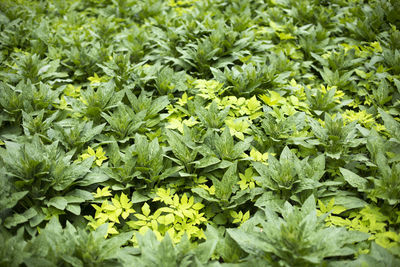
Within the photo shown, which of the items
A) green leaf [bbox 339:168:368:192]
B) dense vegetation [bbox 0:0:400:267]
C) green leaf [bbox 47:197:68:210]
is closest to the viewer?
dense vegetation [bbox 0:0:400:267]

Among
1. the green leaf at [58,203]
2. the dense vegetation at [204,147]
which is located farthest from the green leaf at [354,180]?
the green leaf at [58,203]

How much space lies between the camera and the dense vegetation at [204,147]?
7.54 feet

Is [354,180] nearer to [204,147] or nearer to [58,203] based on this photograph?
[204,147]

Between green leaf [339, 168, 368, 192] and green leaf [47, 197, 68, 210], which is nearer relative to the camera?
green leaf [47, 197, 68, 210]

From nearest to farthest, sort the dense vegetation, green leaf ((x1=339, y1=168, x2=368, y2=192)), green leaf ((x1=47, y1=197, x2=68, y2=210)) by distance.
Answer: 1. the dense vegetation
2. green leaf ((x1=47, y1=197, x2=68, y2=210))
3. green leaf ((x1=339, y1=168, x2=368, y2=192))

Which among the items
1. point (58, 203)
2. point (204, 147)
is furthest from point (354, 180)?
point (58, 203)

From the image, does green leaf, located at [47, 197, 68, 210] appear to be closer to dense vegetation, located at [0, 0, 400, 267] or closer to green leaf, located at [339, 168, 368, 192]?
dense vegetation, located at [0, 0, 400, 267]

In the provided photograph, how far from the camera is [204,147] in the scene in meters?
3.16

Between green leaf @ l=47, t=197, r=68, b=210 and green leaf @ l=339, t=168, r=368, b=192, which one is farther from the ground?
green leaf @ l=339, t=168, r=368, b=192

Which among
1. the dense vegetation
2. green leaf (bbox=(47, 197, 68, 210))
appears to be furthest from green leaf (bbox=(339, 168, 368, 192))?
green leaf (bbox=(47, 197, 68, 210))

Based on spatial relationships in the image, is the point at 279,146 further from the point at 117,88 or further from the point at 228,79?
the point at 117,88

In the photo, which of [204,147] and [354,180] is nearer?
[354,180]

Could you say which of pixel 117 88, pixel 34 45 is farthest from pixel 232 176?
pixel 34 45

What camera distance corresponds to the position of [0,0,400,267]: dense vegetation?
2.30m
